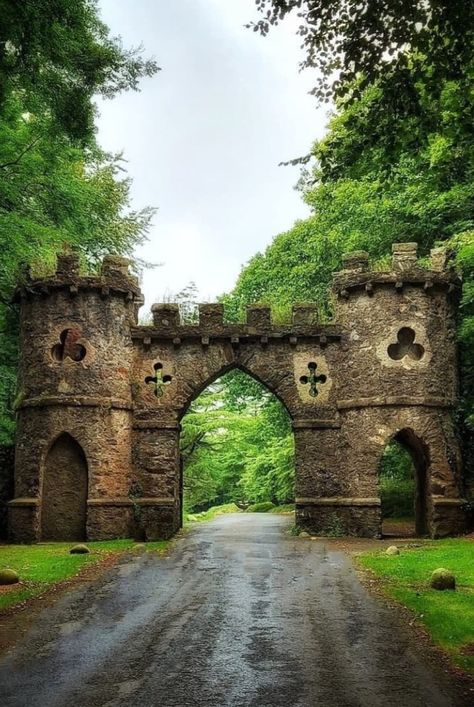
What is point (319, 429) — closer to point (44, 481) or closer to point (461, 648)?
point (44, 481)

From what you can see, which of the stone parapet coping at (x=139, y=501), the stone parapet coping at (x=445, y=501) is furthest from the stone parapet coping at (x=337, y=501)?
the stone parapet coping at (x=139, y=501)

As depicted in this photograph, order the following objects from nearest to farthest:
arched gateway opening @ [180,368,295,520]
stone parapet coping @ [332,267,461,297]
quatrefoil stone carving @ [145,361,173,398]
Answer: stone parapet coping @ [332,267,461,297]
quatrefoil stone carving @ [145,361,173,398]
arched gateway opening @ [180,368,295,520]

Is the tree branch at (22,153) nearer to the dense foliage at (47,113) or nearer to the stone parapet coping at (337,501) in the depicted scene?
the dense foliage at (47,113)

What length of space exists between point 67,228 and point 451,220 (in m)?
12.4

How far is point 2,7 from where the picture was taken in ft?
29.7

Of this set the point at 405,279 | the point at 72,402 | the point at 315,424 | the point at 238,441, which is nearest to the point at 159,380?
the point at 72,402

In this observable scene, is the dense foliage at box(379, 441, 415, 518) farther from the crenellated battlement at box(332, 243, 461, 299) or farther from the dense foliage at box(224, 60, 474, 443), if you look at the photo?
the crenellated battlement at box(332, 243, 461, 299)

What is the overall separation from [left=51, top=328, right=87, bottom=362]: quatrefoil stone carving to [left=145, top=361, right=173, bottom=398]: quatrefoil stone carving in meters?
2.05

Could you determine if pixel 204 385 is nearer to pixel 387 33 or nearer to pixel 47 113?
pixel 47 113

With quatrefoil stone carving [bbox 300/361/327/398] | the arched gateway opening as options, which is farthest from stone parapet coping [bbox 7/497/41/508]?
quatrefoil stone carving [bbox 300/361/327/398]

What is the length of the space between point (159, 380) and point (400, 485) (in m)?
10.7

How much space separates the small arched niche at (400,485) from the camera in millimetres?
19578

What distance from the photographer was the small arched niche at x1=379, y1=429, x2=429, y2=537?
64.2 ft

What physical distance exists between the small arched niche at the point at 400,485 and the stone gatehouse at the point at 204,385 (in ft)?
0.63
